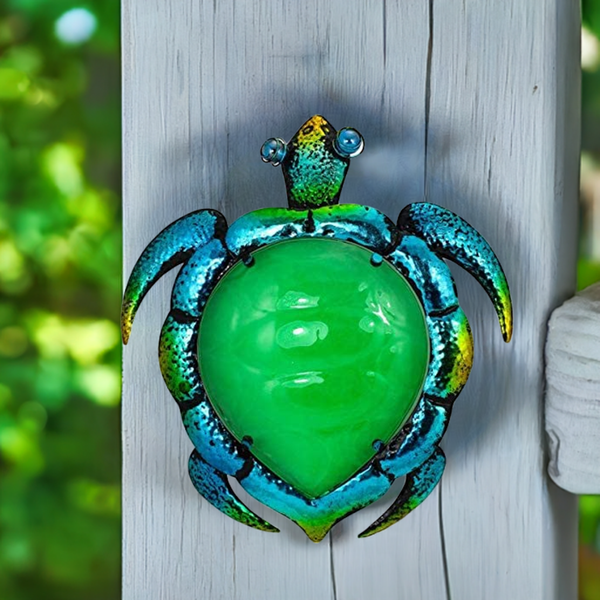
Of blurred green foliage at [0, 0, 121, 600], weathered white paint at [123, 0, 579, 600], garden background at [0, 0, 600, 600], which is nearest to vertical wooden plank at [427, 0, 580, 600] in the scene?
weathered white paint at [123, 0, 579, 600]

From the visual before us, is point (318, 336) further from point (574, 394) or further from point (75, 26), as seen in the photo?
point (75, 26)

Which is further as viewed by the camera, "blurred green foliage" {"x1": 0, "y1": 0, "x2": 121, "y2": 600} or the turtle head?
"blurred green foliage" {"x1": 0, "y1": 0, "x2": 121, "y2": 600}

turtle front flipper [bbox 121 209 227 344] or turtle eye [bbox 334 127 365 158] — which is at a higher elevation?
turtle eye [bbox 334 127 365 158]

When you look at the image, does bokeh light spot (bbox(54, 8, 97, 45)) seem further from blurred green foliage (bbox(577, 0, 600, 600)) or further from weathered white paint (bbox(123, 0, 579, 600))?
blurred green foliage (bbox(577, 0, 600, 600))

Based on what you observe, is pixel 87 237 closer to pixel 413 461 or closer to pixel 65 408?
pixel 65 408

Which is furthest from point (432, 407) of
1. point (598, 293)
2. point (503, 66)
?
point (503, 66)

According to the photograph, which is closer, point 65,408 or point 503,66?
point 503,66

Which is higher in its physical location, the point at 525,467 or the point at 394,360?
the point at 394,360
